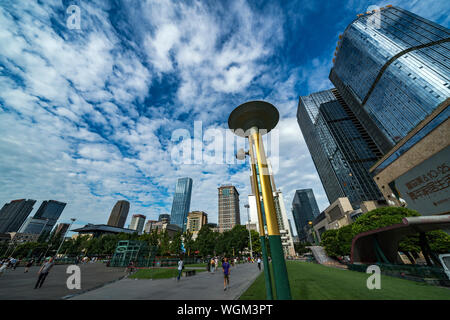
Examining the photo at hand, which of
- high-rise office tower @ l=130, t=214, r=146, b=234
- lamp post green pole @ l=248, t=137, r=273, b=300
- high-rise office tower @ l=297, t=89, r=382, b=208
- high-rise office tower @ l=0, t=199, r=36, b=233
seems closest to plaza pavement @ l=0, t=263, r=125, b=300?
lamp post green pole @ l=248, t=137, r=273, b=300

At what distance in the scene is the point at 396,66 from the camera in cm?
5097

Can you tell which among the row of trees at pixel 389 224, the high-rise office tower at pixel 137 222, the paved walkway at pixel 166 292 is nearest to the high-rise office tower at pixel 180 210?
the high-rise office tower at pixel 137 222

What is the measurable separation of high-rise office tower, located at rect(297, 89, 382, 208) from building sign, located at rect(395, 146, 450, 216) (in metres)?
36.5

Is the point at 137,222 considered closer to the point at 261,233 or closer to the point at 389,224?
the point at 389,224

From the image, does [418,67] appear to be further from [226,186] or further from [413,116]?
[226,186]

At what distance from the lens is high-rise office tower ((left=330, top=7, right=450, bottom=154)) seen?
4453 cm

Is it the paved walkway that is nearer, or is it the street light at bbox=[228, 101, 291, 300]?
the street light at bbox=[228, 101, 291, 300]

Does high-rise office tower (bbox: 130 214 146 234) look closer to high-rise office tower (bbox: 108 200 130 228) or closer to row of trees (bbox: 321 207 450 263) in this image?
high-rise office tower (bbox: 108 200 130 228)

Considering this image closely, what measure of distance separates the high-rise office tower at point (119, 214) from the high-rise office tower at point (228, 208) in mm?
139119

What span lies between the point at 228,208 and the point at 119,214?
14772 centimetres

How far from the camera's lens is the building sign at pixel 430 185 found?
80.2 feet

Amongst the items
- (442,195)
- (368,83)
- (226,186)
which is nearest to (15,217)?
(226,186)

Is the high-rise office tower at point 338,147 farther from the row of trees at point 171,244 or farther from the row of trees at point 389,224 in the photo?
the row of trees at point 171,244
